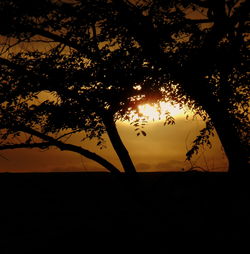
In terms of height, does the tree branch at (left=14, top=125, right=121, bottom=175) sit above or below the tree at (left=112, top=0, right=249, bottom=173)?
below

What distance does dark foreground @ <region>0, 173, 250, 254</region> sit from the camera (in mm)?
8156

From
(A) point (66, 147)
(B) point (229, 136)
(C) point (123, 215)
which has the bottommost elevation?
(C) point (123, 215)

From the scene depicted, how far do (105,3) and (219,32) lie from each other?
9.06ft

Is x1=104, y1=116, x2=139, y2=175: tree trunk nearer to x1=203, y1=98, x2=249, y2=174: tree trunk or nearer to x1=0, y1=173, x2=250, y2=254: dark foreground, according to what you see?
x1=0, y1=173, x2=250, y2=254: dark foreground

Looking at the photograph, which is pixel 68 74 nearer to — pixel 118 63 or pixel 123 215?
pixel 118 63

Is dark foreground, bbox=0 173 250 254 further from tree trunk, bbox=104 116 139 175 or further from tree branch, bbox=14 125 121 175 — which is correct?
tree trunk, bbox=104 116 139 175

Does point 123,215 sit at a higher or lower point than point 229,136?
lower

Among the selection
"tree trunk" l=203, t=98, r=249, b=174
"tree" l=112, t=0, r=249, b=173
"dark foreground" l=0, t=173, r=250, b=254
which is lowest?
"dark foreground" l=0, t=173, r=250, b=254

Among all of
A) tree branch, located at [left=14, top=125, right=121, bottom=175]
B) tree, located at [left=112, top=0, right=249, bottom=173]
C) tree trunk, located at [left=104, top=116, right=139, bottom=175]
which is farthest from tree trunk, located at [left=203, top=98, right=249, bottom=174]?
tree trunk, located at [left=104, top=116, right=139, bottom=175]

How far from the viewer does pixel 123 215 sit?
11.7 m

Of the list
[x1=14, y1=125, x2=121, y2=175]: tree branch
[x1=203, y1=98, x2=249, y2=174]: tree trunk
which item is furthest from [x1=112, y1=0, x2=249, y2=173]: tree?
[x1=14, y1=125, x2=121, y2=175]: tree branch

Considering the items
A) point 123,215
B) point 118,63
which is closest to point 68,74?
point 118,63

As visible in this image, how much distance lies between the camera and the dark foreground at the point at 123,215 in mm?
8156

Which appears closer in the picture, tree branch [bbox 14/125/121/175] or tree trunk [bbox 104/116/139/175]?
tree branch [bbox 14/125/121/175]
